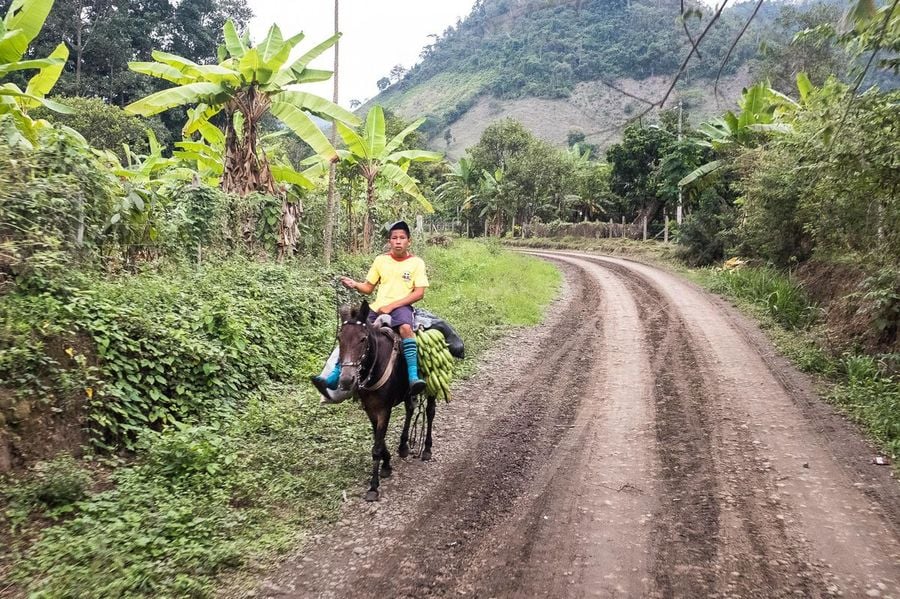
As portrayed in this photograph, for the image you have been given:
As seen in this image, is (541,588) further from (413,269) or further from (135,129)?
(135,129)

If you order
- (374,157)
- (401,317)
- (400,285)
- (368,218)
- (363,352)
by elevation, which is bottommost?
(363,352)

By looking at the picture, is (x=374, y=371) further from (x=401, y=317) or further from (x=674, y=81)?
(x=674, y=81)

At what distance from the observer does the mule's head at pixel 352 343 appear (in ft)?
15.2

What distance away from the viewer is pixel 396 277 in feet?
18.6

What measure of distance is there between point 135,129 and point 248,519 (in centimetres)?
2793

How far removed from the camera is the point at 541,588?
3.87 m

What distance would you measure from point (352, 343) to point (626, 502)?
2.80 metres

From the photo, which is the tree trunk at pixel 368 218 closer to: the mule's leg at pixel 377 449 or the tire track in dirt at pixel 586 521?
the tire track in dirt at pixel 586 521

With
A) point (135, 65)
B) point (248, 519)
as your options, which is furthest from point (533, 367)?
point (135, 65)

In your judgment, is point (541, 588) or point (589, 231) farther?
point (589, 231)

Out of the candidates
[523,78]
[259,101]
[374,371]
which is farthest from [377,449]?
[523,78]

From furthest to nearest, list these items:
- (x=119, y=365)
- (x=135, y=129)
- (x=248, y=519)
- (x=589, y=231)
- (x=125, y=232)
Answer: (x=589, y=231), (x=135, y=129), (x=125, y=232), (x=119, y=365), (x=248, y=519)

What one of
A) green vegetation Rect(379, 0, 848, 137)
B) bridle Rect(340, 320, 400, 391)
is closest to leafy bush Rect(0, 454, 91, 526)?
bridle Rect(340, 320, 400, 391)

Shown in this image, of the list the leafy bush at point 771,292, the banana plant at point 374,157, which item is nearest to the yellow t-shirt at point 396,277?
the leafy bush at point 771,292
